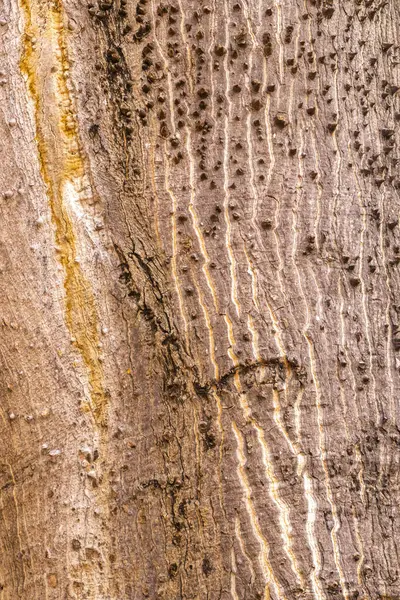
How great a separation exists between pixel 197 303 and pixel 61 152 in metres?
0.40

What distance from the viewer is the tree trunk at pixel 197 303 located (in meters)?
1.32

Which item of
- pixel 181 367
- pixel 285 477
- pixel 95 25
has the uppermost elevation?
pixel 95 25

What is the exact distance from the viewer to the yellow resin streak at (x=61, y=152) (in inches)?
55.6

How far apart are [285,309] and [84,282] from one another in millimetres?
391

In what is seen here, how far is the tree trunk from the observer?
52.0 inches

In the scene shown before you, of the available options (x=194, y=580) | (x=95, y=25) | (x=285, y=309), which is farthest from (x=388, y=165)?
(x=194, y=580)

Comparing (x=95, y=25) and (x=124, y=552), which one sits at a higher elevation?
(x=95, y=25)

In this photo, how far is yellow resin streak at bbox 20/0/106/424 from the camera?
141cm

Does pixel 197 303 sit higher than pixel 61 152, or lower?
lower

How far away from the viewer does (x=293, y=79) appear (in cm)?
147

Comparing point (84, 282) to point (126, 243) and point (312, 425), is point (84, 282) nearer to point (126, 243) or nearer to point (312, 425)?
point (126, 243)

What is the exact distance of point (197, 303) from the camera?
4.55 ft

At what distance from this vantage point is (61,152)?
145cm

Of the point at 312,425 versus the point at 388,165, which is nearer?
the point at 312,425
